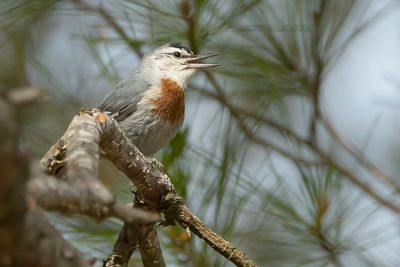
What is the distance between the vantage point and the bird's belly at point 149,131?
3928mm

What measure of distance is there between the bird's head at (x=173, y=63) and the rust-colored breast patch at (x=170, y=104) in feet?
0.33

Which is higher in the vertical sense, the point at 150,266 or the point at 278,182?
the point at 278,182

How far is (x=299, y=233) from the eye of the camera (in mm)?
3230

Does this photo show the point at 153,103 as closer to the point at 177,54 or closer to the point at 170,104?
the point at 170,104

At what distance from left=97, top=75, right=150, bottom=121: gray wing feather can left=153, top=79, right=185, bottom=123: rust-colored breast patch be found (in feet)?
0.39

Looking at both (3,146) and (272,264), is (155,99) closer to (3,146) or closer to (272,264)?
(272,264)

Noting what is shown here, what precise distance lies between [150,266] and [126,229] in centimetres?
16

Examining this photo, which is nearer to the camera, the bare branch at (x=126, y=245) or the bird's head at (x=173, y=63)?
the bare branch at (x=126, y=245)

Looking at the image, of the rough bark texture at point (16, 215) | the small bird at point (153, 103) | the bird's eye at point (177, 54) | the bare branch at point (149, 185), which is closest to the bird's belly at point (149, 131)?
the small bird at point (153, 103)

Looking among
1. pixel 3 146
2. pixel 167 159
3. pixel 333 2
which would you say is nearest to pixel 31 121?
pixel 167 159

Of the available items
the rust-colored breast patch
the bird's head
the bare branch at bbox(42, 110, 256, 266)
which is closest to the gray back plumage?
the rust-colored breast patch

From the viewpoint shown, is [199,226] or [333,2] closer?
[199,226]

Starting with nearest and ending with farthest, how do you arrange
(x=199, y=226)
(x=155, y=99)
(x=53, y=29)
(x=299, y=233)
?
1. (x=199, y=226)
2. (x=299, y=233)
3. (x=155, y=99)
4. (x=53, y=29)

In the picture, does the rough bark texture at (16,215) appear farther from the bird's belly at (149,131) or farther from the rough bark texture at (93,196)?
the bird's belly at (149,131)
